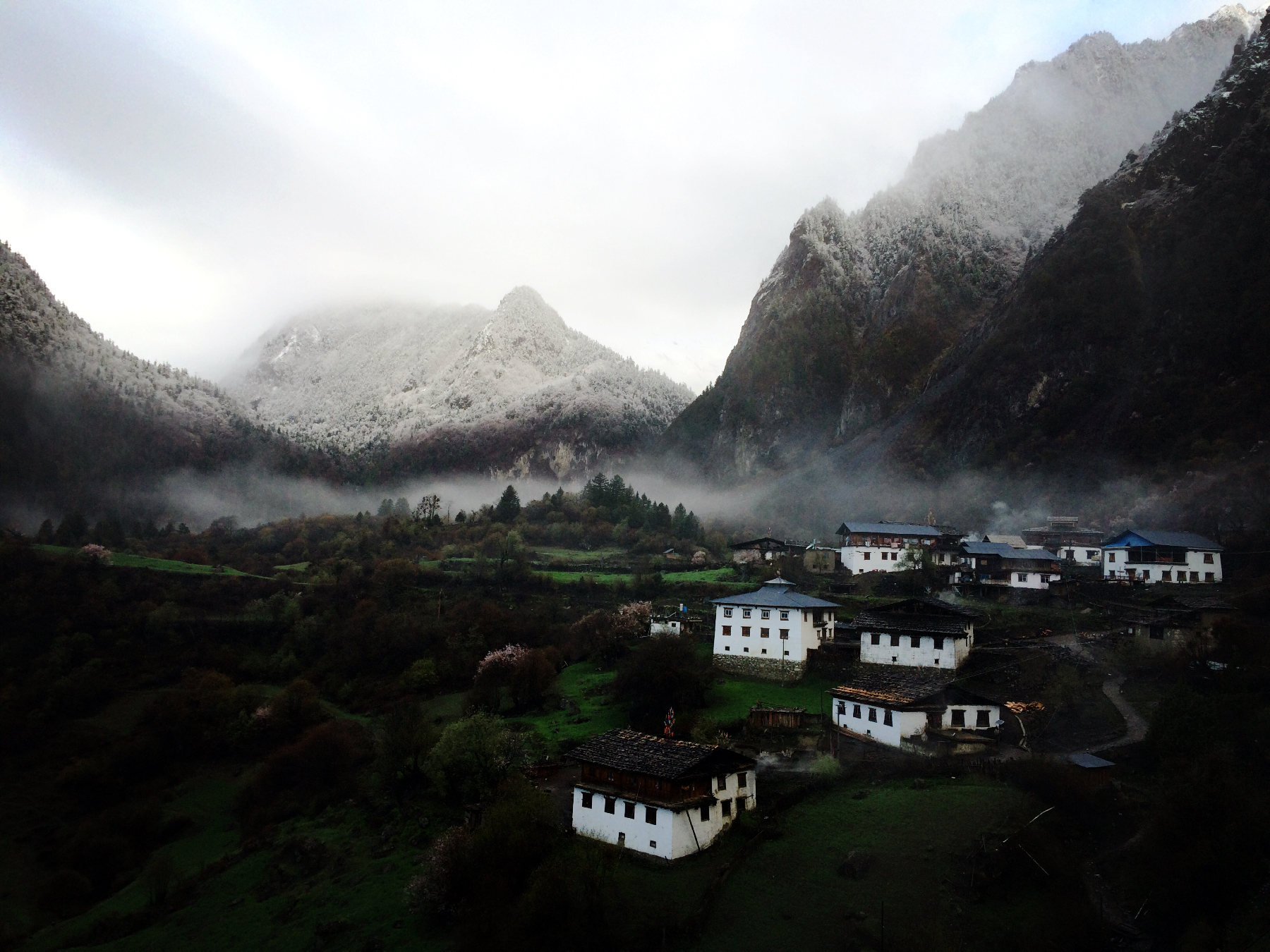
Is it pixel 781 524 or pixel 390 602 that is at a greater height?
pixel 781 524

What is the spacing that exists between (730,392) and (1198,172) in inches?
3686

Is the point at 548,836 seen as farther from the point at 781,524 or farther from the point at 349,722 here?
the point at 781,524

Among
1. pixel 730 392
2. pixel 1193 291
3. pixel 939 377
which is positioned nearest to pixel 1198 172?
pixel 1193 291

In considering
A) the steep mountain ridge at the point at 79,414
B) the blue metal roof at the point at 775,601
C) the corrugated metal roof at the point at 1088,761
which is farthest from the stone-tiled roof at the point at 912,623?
the steep mountain ridge at the point at 79,414

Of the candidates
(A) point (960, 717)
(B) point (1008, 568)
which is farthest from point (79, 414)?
(A) point (960, 717)

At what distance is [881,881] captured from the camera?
21.8 m

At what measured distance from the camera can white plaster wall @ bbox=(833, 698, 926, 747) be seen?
100ft

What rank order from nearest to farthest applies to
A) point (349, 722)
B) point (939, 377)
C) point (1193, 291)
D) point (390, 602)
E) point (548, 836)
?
point (548, 836)
point (349, 722)
point (390, 602)
point (1193, 291)
point (939, 377)

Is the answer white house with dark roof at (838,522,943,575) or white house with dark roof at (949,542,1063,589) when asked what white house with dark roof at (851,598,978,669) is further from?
white house with dark roof at (838,522,943,575)

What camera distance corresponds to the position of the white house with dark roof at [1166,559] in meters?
53.1

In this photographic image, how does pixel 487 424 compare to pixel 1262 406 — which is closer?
pixel 1262 406

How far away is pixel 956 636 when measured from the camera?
1512 inches

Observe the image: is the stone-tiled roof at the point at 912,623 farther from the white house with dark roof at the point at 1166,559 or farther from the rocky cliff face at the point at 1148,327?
the rocky cliff face at the point at 1148,327

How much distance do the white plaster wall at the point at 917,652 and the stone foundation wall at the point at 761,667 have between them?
3.74 m
